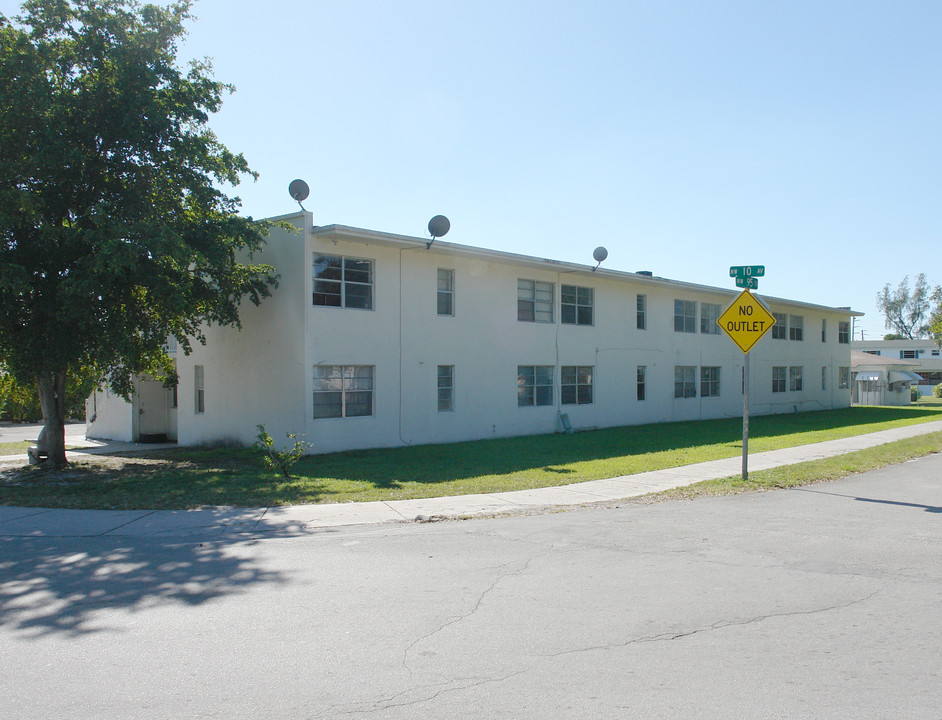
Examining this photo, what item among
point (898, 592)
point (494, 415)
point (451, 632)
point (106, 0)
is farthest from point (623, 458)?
point (106, 0)

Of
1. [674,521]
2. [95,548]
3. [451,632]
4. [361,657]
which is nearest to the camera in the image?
[361,657]

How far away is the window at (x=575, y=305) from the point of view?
24531 mm

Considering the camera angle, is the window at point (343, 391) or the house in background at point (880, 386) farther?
the house in background at point (880, 386)

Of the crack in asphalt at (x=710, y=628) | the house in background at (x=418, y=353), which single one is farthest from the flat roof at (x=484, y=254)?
the crack in asphalt at (x=710, y=628)

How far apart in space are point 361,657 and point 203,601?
1953 millimetres

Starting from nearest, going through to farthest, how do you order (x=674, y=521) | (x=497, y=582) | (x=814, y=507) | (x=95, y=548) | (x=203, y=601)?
(x=203, y=601) < (x=497, y=582) < (x=95, y=548) < (x=674, y=521) < (x=814, y=507)

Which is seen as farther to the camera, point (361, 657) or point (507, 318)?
point (507, 318)

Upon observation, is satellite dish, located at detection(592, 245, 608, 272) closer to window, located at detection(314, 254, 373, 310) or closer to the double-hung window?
window, located at detection(314, 254, 373, 310)

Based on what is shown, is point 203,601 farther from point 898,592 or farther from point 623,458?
point 623,458

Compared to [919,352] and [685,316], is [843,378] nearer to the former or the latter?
[685,316]

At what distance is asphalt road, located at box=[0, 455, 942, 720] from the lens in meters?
4.23

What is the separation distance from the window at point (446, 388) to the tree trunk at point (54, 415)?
29.7 ft

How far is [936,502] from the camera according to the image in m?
11.0

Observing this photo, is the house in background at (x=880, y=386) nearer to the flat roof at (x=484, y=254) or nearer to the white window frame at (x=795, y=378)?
the white window frame at (x=795, y=378)
